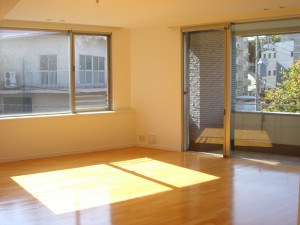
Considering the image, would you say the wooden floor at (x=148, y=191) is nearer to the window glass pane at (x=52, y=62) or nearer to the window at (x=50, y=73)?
the window at (x=50, y=73)

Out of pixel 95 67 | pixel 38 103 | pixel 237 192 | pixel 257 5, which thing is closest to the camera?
pixel 237 192

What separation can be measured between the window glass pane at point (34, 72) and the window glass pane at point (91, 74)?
0.21 m

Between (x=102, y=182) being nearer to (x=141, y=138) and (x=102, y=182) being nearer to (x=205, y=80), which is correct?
(x=141, y=138)

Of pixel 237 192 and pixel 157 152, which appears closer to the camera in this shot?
pixel 237 192

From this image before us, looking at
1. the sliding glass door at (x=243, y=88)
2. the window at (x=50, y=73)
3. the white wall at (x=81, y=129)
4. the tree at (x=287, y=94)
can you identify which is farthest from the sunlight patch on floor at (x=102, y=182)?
the tree at (x=287, y=94)

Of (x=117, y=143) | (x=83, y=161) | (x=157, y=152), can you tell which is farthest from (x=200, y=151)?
(x=83, y=161)

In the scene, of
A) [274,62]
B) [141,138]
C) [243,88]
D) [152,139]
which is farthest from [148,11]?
[141,138]

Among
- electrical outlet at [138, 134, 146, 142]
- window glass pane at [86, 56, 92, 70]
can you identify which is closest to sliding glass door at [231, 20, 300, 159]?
electrical outlet at [138, 134, 146, 142]

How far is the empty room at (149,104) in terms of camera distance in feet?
16.1

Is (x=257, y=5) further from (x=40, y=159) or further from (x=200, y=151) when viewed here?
(x=40, y=159)

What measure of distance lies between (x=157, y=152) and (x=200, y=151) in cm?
78

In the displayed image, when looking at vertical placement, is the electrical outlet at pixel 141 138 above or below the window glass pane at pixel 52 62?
below

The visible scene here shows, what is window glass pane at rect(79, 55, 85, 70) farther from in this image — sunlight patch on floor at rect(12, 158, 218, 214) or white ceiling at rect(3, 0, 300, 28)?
sunlight patch on floor at rect(12, 158, 218, 214)

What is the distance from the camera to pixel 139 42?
759 centimetres
